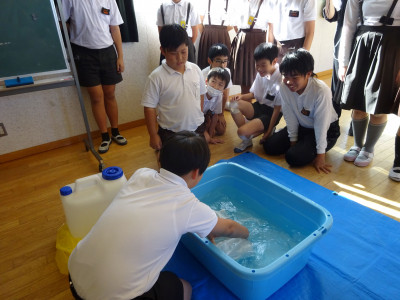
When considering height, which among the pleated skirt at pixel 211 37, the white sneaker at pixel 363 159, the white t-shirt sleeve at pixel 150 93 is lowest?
the white sneaker at pixel 363 159

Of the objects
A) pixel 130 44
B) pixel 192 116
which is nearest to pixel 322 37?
pixel 130 44

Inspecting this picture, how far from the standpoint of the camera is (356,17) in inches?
70.7

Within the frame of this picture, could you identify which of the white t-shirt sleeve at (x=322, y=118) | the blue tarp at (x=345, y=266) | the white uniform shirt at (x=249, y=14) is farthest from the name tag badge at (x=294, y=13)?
the blue tarp at (x=345, y=266)

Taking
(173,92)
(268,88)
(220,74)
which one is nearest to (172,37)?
(173,92)

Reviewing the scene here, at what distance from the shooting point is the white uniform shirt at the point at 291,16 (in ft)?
7.23

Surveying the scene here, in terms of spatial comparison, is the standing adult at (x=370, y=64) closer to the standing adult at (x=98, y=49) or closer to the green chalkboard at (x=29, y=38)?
the standing adult at (x=98, y=49)

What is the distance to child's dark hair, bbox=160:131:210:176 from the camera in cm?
86

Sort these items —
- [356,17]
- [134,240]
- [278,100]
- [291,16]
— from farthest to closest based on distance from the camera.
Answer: [291,16] → [278,100] → [356,17] → [134,240]

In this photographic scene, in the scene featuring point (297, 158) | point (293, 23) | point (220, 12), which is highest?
point (220, 12)

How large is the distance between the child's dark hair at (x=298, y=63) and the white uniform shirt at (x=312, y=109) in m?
0.14

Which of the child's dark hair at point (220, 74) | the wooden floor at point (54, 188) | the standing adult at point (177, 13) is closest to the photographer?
the wooden floor at point (54, 188)

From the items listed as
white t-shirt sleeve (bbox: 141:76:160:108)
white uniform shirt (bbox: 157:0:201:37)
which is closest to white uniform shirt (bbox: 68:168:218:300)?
white t-shirt sleeve (bbox: 141:76:160:108)

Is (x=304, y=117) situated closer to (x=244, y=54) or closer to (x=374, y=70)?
(x=374, y=70)

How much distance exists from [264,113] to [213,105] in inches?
17.3
